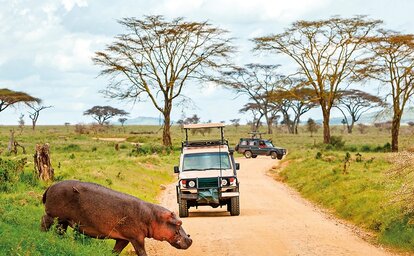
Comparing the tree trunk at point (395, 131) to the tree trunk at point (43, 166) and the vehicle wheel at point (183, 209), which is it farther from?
the tree trunk at point (43, 166)

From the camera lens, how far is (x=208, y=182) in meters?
18.9

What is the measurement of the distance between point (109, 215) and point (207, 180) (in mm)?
8638

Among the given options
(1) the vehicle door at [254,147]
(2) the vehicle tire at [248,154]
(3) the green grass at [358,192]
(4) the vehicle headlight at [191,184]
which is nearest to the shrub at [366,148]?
(1) the vehicle door at [254,147]

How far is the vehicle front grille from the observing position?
1884 centimetres

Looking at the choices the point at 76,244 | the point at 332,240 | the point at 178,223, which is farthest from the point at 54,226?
the point at 332,240

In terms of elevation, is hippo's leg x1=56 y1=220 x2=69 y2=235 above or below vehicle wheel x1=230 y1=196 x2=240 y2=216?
above

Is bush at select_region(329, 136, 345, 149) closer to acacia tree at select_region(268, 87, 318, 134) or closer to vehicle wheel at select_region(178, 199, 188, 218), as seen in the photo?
acacia tree at select_region(268, 87, 318, 134)

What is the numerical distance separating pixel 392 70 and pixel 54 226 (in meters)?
44.3

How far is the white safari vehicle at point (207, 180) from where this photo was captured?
1869cm

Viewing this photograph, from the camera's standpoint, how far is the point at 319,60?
56031 millimetres

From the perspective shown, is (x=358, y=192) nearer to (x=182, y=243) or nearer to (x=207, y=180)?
(x=207, y=180)

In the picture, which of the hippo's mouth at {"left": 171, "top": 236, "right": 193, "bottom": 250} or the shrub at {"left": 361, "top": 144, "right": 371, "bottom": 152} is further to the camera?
the shrub at {"left": 361, "top": 144, "right": 371, "bottom": 152}

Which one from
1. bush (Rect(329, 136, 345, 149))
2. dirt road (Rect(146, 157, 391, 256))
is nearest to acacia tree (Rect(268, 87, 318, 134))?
bush (Rect(329, 136, 345, 149))

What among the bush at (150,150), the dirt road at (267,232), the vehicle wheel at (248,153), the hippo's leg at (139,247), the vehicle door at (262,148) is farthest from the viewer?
the vehicle wheel at (248,153)
